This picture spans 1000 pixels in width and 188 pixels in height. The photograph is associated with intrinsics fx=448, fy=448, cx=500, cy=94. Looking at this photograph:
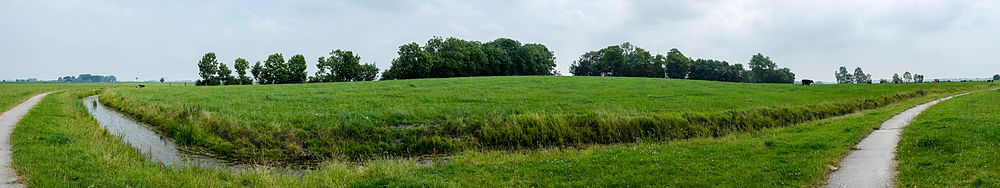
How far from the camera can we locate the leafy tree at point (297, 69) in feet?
249

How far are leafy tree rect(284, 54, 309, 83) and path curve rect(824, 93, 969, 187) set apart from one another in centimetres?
7717

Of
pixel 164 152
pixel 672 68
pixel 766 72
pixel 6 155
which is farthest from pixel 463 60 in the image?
pixel 766 72

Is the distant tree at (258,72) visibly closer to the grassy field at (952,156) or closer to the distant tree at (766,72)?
the grassy field at (952,156)

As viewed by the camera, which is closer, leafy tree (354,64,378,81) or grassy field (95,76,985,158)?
grassy field (95,76,985,158)

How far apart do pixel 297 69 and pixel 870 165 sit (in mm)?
78766

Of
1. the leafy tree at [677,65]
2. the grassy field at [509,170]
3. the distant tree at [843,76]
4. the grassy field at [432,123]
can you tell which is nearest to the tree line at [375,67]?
the leafy tree at [677,65]

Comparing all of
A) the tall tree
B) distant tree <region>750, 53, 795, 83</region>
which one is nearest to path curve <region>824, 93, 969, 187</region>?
the tall tree

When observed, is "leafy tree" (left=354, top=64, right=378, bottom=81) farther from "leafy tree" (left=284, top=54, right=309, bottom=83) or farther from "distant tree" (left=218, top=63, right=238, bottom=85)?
"distant tree" (left=218, top=63, right=238, bottom=85)

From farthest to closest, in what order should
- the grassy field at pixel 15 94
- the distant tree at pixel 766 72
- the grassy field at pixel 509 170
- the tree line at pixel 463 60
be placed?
the distant tree at pixel 766 72 → the tree line at pixel 463 60 → the grassy field at pixel 15 94 → the grassy field at pixel 509 170

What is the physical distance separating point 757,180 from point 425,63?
71.1 metres

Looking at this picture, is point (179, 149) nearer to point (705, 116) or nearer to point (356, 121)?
point (356, 121)

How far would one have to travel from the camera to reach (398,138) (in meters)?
16.9

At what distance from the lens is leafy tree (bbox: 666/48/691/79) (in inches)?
4163

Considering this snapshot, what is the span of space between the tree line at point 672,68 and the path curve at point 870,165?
9562cm
